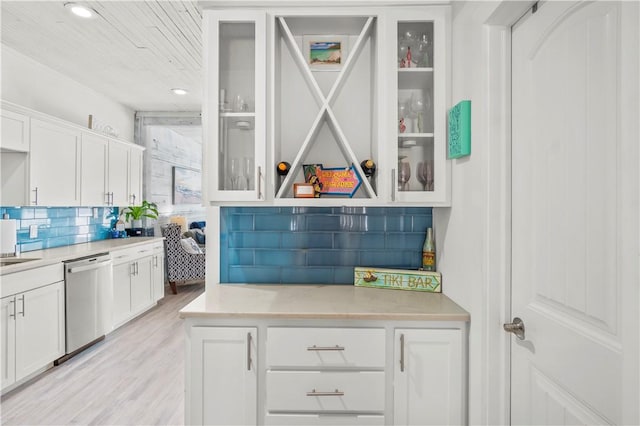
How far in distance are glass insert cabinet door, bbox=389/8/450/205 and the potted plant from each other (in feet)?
13.7

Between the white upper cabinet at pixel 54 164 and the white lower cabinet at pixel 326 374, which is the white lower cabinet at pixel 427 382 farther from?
the white upper cabinet at pixel 54 164

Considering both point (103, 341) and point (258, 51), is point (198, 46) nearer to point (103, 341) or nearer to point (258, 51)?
point (258, 51)

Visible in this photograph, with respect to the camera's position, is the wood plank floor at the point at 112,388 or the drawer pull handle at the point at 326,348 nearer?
the drawer pull handle at the point at 326,348

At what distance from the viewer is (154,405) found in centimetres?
241

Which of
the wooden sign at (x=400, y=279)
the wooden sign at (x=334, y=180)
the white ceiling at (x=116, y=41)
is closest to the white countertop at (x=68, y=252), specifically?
the white ceiling at (x=116, y=41)

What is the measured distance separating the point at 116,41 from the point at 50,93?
4.18ft

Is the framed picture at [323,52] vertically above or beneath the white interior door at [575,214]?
above

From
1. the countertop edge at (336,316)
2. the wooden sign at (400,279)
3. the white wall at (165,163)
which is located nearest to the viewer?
the countertop edge at (336,316)

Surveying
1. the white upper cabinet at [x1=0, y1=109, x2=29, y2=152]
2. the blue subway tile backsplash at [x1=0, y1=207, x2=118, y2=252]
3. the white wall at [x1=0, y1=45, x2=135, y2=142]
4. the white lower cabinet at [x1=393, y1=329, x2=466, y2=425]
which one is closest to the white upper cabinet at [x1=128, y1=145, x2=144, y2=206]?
the blue subway tile backsplash at [x1=0, y1=207, x2=118, y2=252]

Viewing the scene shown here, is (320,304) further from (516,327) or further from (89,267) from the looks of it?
(89,267)

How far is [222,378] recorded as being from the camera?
1576 millimetres

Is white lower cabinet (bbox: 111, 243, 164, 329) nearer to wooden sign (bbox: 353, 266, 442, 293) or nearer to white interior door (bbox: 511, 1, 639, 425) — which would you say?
wooden sign (bbox: 353, 266, 442, 293)

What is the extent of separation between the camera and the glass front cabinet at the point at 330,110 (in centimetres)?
180

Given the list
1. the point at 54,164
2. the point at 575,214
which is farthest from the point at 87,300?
the point at 575,214
